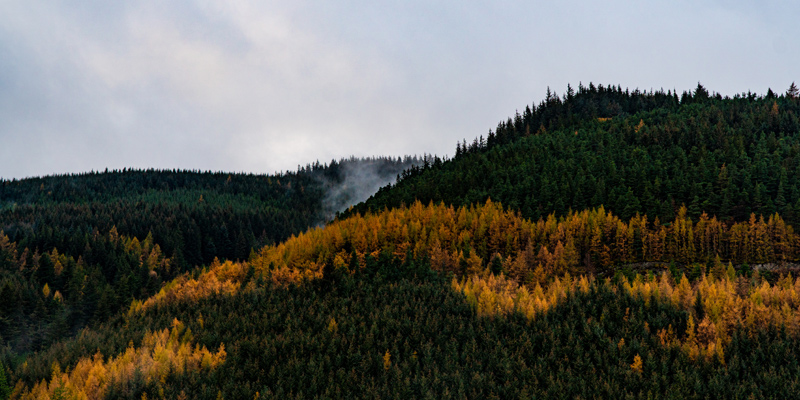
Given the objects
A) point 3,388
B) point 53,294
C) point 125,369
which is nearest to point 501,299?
point 125,369

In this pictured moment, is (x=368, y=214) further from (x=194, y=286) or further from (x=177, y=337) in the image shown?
(x=177, y=337)

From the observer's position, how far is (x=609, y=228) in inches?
4815

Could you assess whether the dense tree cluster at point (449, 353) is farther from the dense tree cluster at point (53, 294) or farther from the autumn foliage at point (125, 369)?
the dense tree cluster at point (53, 294)

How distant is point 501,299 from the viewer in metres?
102

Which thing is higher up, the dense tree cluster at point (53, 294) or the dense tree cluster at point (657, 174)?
the dense tree cluster at point (657, 174)

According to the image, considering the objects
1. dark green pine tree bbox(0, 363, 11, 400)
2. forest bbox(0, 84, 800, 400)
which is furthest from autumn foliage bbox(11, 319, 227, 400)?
dark green pine tree bbox(0, 363, 11, 400)

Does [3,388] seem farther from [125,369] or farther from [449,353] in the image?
[449,353]

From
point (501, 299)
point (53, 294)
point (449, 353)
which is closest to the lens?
point (449, 353)

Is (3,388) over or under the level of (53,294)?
under

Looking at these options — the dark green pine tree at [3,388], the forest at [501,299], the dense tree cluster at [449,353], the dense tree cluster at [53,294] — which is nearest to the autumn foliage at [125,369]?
the forest at [501,299]

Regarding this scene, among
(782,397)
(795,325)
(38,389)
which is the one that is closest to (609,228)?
(795,325)

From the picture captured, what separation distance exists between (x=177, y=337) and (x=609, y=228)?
95.2m

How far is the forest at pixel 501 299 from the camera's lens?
78938 mm

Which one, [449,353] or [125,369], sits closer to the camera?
[125,369]
